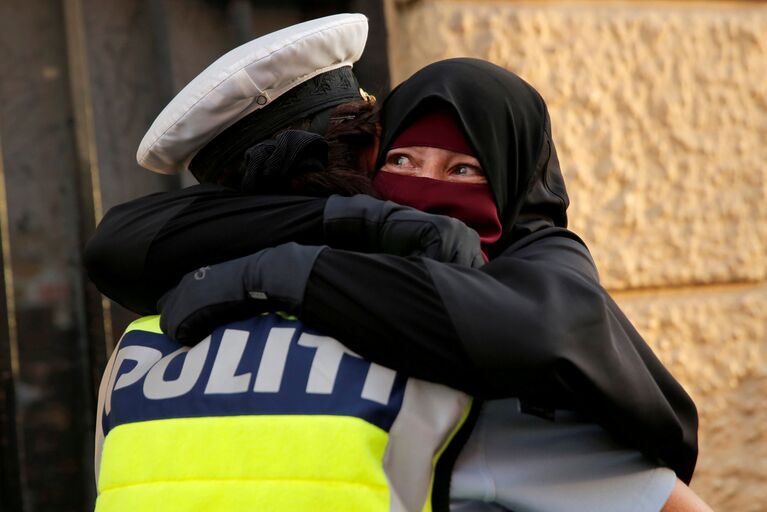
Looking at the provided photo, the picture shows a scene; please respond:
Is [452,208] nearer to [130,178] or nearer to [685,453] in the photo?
[685,453]

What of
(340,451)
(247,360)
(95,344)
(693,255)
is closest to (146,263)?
(247,360)

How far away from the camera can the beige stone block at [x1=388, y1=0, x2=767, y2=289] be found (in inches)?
91.4

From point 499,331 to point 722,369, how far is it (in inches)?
60.6

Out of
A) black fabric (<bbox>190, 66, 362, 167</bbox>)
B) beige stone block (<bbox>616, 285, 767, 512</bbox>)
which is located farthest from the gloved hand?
beige stone block (<bbox>616, 285, 767, 512</bbox>)

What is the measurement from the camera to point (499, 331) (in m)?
1.13

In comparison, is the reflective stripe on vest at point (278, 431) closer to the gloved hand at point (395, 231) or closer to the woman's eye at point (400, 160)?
the gloved hand at point (395, 231)

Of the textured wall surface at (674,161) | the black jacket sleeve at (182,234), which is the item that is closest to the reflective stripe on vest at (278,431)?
the black jacket sleeve at (182,234)

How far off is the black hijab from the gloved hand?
0.19m

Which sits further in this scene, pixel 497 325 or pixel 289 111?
pixel 289 111

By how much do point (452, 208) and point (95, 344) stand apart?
103 centimetres

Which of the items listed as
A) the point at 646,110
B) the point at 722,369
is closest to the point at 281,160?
the point at 646,110

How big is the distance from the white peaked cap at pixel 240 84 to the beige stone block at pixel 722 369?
1180 millimetres

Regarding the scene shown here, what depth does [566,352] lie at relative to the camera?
3.73 feet

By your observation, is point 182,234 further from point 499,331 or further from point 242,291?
point 499,331
